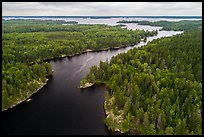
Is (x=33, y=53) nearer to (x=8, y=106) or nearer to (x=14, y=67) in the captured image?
(x=14, y=67)

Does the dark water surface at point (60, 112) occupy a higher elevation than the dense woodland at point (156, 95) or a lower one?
lower

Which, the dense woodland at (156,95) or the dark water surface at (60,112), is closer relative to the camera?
the dense woodland at (156,95)

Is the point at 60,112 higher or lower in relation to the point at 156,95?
lower

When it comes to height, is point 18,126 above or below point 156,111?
below

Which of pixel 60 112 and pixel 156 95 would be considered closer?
pixel 156 95

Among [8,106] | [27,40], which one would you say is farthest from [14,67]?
[27,40]
